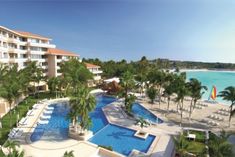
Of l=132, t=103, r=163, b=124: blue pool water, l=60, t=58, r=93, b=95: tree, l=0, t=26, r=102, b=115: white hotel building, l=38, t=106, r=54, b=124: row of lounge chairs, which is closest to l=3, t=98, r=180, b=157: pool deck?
l=38, t=106, r=54, b=124: row of lounge chairs

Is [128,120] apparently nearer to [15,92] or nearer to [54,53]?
[15,92]

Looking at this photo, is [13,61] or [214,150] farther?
[13,61]

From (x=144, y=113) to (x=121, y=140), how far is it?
12845 millimetres

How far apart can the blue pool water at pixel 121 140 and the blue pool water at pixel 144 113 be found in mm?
6837

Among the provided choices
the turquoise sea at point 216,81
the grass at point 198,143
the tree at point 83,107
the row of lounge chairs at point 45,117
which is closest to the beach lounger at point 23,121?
the row of lounge chairs at point 45,117

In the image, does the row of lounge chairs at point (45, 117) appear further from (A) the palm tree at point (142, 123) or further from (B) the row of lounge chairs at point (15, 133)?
(A) the palm tree at point (142, 123)

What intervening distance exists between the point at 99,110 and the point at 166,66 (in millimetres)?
124122

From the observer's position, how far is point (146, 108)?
37.4 m

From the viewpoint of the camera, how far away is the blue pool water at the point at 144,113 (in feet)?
102

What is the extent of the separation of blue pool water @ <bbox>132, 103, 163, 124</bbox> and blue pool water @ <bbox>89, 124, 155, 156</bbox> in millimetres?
6837

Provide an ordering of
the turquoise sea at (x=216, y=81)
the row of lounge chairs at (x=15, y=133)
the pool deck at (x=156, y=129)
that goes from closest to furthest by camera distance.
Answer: the pool deck at (x=156, y=129), the row of lounge chairs at (x=15, y=133), the turquoise sea at (x=216, y=81)

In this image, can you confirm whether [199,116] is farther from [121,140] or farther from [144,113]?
[121,140]

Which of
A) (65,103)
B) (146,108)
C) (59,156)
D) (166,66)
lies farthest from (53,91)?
(166,66)

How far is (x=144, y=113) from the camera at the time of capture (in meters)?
35.1
